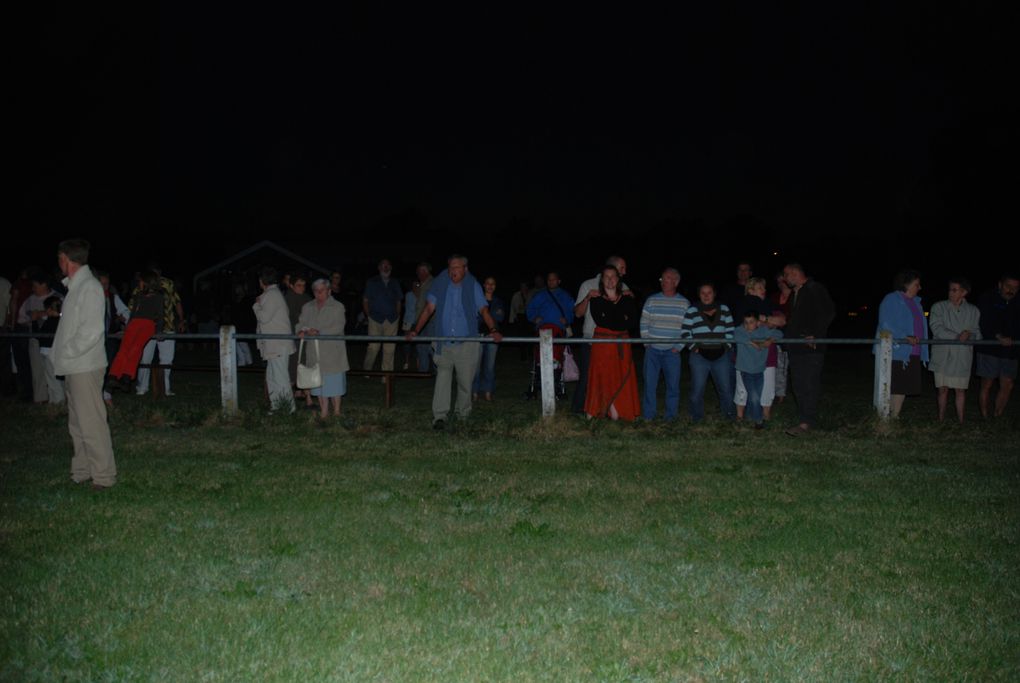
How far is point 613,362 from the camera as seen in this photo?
11.9 metres

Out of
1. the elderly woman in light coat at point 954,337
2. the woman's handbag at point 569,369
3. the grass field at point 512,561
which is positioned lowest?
the grass field at point 512,561

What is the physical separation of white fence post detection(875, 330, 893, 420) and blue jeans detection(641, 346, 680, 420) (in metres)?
2.41

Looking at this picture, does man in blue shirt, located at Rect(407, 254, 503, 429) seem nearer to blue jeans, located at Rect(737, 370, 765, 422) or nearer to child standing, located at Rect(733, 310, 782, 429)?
child standing, located at Rect(733, 310, 782, 429)

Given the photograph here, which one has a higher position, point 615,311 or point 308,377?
point 615,311

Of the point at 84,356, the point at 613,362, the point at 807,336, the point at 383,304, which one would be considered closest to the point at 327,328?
the point at 613,362

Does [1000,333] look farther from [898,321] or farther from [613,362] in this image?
[613,362]

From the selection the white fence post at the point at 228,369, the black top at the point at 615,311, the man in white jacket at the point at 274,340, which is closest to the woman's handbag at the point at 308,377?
the man in white jacket at the point at 274,340

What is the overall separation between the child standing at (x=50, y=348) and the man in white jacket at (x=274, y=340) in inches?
120

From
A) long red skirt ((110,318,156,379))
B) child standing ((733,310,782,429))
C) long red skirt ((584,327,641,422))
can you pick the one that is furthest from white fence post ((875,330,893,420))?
long red skirt ((110,318,156,379))

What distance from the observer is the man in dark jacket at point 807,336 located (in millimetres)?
11336

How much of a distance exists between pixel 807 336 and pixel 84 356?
25.8 feet

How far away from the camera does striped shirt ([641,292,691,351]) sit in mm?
12062

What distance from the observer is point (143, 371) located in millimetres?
15117

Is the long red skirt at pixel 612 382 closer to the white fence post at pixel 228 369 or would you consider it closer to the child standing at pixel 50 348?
the white fence post at pixel 228 369
